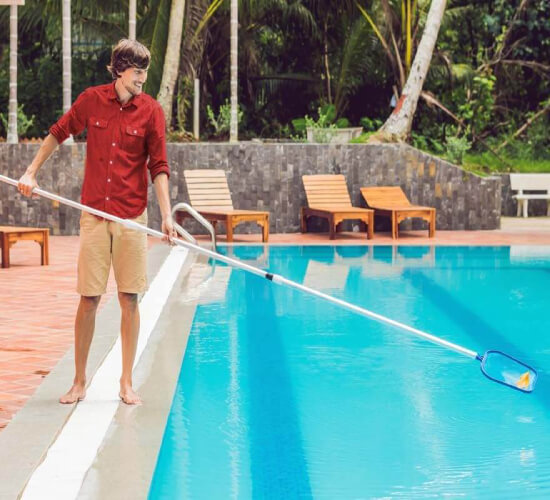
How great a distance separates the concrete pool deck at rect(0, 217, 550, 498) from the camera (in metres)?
5.62

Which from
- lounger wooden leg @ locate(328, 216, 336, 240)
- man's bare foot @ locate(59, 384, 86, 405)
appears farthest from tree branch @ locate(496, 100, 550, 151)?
man's bare foot @ locate(59, 384, 86, 405)

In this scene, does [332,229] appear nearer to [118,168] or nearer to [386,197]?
[386,197]

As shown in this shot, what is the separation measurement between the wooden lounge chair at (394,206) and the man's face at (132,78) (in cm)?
1094

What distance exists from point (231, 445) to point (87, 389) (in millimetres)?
1110

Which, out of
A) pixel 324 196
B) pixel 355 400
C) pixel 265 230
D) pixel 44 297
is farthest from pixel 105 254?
pixel 324 196

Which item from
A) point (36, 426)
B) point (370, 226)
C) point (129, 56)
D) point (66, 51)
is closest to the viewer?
point (36, 426)

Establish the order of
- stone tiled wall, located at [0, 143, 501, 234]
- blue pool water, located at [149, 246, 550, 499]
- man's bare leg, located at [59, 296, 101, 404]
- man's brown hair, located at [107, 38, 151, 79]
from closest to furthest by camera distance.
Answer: blue pool water, located at [149, 246, 550, 499]
man's brown hair, located at [107, 38, 151, 79]
man's bare leg, located at [59, 296, 101, 404]
stone tiled wall, located at [0, 143, 501, 234]

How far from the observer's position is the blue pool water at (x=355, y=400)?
15.3 feet

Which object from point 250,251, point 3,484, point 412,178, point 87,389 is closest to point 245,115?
point 412,178

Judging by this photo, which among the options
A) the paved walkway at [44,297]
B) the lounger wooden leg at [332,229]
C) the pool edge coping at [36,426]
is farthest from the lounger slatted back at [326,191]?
the pool edge coping at [36,426]

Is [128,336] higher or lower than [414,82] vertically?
lower

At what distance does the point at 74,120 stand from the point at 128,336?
3.64 ft

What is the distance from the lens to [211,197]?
1603cm

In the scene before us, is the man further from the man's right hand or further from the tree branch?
the tree branch
